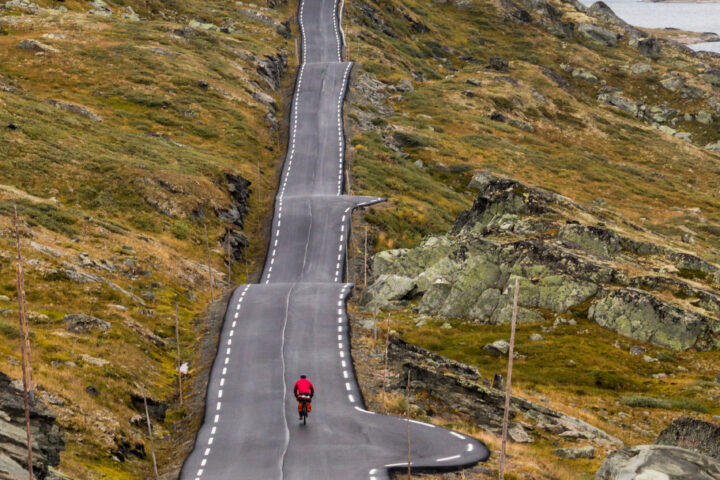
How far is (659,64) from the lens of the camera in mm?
176875

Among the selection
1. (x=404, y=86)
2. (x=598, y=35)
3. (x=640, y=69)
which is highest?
(x=598, y=35)

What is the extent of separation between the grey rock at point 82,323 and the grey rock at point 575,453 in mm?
23524

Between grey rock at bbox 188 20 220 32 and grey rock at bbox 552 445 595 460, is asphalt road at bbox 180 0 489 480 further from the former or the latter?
grey rock at bbox 188 20 220 32

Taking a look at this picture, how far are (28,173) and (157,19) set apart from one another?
69595 millimetres

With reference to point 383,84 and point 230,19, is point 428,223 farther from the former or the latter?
point 230,19

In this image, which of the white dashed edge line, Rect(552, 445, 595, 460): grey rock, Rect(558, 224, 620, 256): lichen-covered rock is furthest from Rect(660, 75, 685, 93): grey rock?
Rect(552, 445, 595, 460): grey rock

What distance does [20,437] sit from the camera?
22.9 meters

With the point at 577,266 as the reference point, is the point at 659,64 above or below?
above

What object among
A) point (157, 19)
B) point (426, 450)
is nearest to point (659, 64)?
point (157, 19)

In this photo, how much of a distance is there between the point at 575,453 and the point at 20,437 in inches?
843

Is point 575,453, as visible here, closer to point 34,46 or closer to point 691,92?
point 34,46

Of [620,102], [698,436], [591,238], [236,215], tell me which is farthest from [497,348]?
[620,102]

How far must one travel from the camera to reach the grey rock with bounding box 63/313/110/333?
40.2 meters

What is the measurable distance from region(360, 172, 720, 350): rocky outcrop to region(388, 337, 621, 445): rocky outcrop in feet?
42.0
